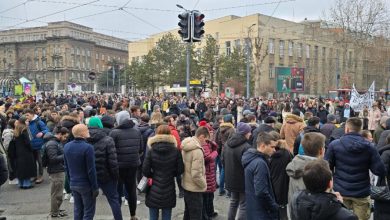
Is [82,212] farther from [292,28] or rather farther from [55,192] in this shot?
[292,28]

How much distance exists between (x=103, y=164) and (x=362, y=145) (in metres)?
3.69

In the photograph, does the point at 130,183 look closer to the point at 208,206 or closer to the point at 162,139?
the point at 208,206

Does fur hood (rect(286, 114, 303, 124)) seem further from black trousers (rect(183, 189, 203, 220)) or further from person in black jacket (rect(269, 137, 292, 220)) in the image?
black trousers (rect(183, 189, 203, 220))

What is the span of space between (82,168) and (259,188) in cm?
258

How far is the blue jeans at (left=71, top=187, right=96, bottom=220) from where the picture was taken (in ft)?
20.1

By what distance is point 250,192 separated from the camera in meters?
5.46

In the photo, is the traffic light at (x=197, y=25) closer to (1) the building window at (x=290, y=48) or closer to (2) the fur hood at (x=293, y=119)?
(2) the fur hood at (x=293, y=119)

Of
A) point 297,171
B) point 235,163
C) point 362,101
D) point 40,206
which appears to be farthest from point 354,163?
point 362,101

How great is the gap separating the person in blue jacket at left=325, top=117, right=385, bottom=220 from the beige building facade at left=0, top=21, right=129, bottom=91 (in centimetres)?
9991

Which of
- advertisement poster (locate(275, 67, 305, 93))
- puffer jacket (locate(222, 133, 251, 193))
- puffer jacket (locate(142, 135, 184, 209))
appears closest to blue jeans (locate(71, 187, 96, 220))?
puffer jacket (locate(142, 135, 184, 209))

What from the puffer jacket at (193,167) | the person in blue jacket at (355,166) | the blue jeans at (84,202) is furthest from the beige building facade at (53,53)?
the person in blue jacket at (355,166)

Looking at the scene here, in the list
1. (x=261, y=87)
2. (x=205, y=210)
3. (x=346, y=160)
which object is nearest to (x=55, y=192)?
(x=205, y=210)

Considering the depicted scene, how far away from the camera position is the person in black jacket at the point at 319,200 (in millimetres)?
3336

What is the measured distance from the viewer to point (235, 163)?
639cm
